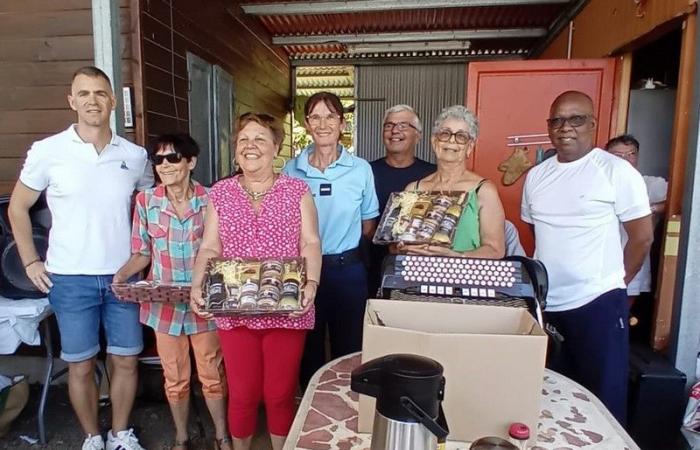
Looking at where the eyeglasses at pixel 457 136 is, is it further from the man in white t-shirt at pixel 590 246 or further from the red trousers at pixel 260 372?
the red trousers at pixel 260 372

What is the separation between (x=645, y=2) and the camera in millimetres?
3002

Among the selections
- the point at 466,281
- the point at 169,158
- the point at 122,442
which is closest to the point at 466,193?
the point at 466,281

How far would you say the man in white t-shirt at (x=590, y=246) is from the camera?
1788 millimetres

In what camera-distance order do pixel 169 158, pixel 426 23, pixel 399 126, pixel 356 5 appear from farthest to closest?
pixel 426 23 → pixel 356 5 → pixel 399 126 → pixel 169 158

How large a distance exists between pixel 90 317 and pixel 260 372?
0.92 m

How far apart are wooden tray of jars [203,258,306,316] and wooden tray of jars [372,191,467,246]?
0.34 m

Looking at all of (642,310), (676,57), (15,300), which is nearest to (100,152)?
(15,300)

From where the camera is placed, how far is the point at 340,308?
2.13 meters

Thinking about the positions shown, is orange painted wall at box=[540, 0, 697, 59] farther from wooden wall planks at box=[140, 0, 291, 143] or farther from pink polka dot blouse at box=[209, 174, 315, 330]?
wooden wall planks at box=[140, 0, 291, 143]

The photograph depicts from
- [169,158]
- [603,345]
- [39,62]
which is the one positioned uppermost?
[39,62]

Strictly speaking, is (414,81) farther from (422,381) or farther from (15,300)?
(422,381)

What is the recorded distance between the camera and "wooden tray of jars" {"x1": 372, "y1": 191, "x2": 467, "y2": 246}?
1.58 m

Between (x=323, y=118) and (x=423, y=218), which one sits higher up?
(x=323, y=118)

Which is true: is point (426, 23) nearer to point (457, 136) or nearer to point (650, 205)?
point (650, 205)
